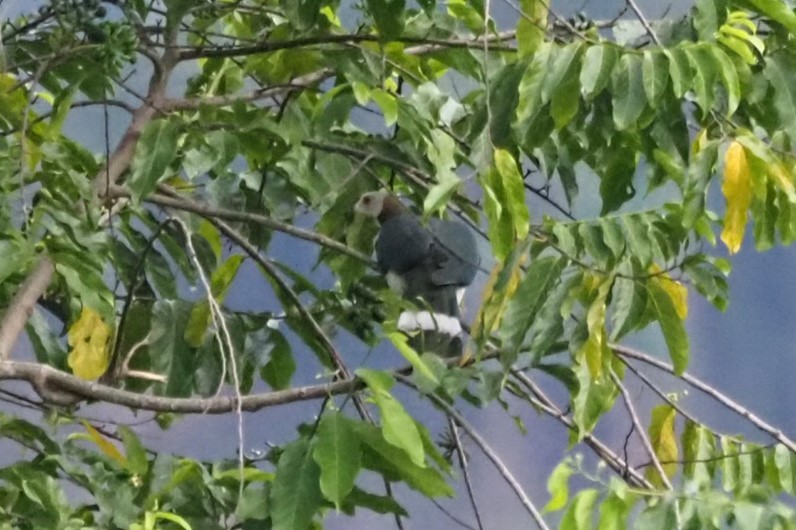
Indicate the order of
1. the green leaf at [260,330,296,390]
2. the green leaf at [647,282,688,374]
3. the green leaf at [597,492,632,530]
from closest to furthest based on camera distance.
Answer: the green leaf at [597,492,632,530] < the green leaf at [647,282,688,374] < the green leaf at [260,330,296,390]

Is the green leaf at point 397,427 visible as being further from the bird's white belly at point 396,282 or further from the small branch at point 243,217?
the bird's white belly at point 396,282

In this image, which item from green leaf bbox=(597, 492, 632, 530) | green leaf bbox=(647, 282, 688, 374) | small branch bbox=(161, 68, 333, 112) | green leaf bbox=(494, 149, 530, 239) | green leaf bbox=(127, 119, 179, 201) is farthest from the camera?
small branch bbox=(161, 68, 333, 112)

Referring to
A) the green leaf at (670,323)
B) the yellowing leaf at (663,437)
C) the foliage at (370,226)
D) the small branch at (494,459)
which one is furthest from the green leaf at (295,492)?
the yellowing leaf at (663,437)

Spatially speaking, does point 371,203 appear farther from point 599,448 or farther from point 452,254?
point 599,448

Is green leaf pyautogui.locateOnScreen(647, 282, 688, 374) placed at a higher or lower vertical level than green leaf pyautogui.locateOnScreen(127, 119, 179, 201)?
lower

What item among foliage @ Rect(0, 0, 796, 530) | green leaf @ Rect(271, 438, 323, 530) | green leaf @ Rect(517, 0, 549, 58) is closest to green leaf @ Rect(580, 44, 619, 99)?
foliage @ Rect(0, 0, 796, 530)

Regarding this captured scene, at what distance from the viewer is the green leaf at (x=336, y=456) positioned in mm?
1102

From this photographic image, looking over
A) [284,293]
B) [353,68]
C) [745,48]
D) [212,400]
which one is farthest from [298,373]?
[745,48]

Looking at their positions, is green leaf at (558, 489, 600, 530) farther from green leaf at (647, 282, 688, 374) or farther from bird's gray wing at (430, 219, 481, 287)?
bird's gray wing at (430, 219, 481, 287)

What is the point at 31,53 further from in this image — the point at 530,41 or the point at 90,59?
the point at 530,41

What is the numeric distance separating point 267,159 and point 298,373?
2.98 ft

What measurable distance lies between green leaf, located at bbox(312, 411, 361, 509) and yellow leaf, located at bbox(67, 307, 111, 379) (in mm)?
485

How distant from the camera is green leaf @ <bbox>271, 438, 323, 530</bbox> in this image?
1.13 metres

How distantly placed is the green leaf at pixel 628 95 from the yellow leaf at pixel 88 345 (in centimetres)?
75
